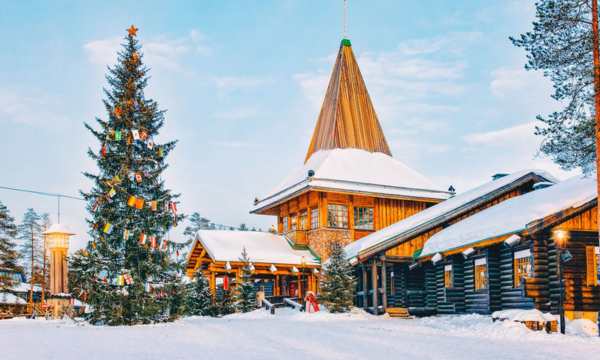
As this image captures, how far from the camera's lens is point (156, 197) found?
27.4 metres

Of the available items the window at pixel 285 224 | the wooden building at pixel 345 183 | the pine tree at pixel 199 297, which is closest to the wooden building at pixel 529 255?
the wooden building at pixel 345 183

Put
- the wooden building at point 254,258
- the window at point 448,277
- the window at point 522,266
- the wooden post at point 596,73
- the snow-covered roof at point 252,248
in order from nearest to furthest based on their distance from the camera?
the wooden post at point 596,73 → the window at point 522,266 → the window at point 448,277 → the wooden building at point 254,258 → the snow-covered roof at point 252,248

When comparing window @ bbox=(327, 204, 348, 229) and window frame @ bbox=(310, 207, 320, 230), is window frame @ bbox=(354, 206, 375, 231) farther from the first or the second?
window frame @ bbox=(310, 207, 320, 230)

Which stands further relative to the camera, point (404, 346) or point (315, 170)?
point (315, 170)

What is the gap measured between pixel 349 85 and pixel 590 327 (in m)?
26.0

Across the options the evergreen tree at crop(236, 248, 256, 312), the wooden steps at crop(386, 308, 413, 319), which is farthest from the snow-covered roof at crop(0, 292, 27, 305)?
the wooden steps at crop(386, 308, 413, 319)

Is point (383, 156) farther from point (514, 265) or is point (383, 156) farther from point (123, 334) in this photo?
point (123, 334)

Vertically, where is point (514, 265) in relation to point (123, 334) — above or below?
above

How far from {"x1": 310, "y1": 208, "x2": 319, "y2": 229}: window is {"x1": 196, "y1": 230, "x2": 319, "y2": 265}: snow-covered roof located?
1.49m

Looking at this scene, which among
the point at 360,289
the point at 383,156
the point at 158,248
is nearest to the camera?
the point at 158,248

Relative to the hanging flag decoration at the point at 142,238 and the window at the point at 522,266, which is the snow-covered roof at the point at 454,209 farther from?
the hanging flag decoration at the point at 142,238

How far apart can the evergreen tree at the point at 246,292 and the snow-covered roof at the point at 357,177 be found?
6214 mm

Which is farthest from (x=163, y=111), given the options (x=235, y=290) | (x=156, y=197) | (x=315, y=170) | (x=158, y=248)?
(x=315, y=170)

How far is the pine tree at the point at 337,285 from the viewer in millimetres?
29562
